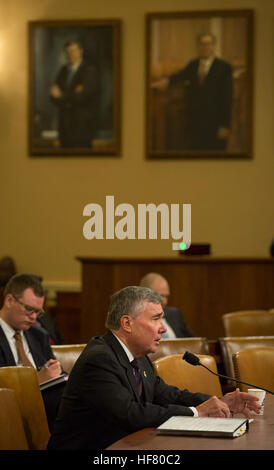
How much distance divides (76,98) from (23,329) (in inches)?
257

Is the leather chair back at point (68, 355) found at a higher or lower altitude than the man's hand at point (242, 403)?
lower

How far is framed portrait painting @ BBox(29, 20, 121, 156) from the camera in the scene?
11016 mm

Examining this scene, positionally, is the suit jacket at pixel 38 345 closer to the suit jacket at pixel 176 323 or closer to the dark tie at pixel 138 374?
the dark tie at pixel 138 374

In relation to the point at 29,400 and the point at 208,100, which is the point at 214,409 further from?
the point at 208,100

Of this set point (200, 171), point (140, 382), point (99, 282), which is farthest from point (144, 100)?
point (140, 382)

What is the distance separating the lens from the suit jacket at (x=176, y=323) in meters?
7.32

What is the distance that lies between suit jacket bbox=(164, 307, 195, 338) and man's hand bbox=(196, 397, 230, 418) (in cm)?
377

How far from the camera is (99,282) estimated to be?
855cm

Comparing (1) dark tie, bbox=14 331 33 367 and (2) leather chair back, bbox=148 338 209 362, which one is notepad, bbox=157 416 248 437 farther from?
(2) leather chair back, bbox=148 338 209 362

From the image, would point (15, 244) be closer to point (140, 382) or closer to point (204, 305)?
point (204, 305)

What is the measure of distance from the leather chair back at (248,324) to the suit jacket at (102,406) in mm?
3332

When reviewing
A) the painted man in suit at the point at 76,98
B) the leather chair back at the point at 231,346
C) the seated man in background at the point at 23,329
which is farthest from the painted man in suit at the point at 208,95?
the seated man in background at the point at 23,329

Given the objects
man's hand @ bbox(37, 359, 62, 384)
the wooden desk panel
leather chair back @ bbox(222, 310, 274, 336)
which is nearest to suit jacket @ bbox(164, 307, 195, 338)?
leather chair back @ bbox(222, 310, 274, 336)
